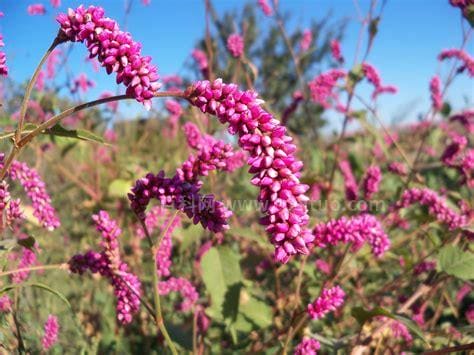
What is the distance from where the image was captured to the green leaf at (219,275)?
1.92 m

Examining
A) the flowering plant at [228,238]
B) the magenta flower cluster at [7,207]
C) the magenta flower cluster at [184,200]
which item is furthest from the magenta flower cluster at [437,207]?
the magenta flower cluster at [7,207]

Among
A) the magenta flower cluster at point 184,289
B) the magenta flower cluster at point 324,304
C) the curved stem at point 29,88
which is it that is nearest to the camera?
the curved stem at point 29,88

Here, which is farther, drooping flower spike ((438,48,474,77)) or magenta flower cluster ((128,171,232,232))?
drooping flower spike ((438,48,474,77))

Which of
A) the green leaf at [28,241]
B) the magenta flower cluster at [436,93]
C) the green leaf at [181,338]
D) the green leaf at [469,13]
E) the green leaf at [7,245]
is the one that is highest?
the magenta flower cluster at [436,93]

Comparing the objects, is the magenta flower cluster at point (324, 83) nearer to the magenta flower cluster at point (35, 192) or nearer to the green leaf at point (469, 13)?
the green leaf at point (469, 13)

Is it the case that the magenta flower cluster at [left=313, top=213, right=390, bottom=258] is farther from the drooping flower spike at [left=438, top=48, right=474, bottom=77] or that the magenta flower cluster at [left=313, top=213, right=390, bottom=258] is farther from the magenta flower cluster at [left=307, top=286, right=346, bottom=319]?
the drooping flower spike at [left=438, top=48, right=474, bottom=77]

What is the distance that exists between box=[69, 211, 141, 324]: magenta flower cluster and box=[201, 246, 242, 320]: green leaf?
672 mm

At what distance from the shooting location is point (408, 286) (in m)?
2.42

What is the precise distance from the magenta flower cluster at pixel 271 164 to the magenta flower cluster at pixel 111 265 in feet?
1.77

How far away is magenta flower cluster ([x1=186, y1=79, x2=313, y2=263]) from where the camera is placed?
783 mm

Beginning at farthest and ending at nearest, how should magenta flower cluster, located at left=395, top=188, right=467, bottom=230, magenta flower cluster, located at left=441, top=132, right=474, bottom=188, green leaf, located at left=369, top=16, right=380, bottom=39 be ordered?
green leaf, located at left=369, top=16, right=380, bottom=39 < magenta flower cluster, located at left=441, top=132, right=474, bottom=188 < magenta flower cluster, located at left=395, top=188, right=467, bottom=230

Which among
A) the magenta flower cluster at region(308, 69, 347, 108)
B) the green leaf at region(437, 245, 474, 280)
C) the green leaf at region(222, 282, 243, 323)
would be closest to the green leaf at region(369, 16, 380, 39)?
the magenta flower cluster at region(308, 69, 347, 108)

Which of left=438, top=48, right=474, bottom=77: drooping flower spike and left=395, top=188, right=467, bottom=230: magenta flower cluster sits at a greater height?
left=438, top=48, right=474, bottom=77: drooping flower spike

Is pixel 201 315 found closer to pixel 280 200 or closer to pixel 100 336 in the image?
pixel 100 336
